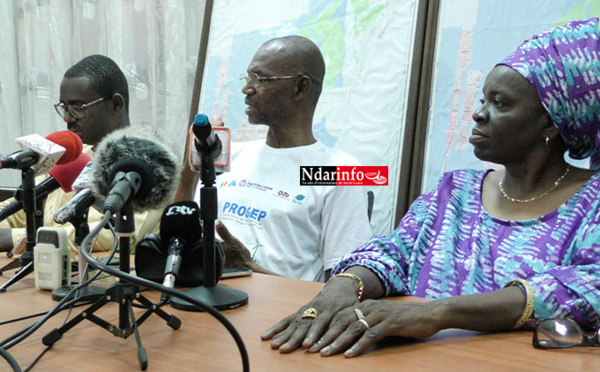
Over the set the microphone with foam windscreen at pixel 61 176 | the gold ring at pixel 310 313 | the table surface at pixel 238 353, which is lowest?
the table surface at pixel 238 353

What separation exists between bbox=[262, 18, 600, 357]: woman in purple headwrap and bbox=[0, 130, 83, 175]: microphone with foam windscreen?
69cm

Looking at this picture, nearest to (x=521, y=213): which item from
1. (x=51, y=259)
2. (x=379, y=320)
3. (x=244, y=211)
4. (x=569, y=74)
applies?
(x=569, y=74)

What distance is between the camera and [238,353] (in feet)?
2.99

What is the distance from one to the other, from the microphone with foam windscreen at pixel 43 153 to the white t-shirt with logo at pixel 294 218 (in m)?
0.77

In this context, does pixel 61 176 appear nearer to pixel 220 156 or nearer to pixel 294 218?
pixel 220 156

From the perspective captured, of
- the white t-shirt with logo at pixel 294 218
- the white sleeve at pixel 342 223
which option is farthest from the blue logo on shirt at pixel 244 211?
the white sleeve at pixel 342 223

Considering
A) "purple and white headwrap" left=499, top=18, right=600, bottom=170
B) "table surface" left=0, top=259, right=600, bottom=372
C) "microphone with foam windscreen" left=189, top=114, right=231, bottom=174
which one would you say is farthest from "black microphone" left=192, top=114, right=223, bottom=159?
"purple and white headwrap" left=499, top=18, right=600, bottom=170

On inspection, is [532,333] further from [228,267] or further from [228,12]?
[228,12]

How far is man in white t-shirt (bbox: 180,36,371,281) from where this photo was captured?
2.02 m

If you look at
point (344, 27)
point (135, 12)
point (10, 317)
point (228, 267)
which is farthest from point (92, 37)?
point (10, 317)

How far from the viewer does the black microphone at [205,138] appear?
3.42 feet

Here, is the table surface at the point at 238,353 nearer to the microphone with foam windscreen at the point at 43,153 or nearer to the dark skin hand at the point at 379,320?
the dark skin hand at the point at 379,320

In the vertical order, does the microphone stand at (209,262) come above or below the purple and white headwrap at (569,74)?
below

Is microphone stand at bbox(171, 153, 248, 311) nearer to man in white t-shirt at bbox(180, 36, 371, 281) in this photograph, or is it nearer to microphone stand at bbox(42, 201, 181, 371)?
microphone stand at bbox(42, 201, 181, 371)
